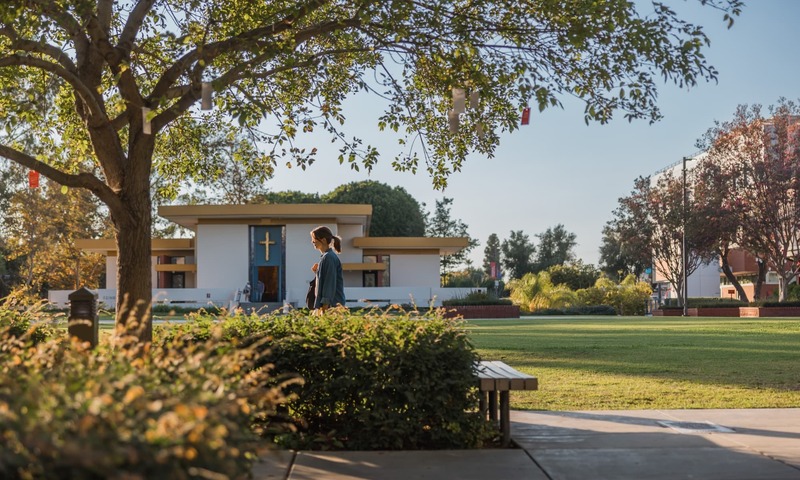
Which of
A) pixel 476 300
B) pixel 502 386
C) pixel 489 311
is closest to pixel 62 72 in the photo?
pixel 502 386

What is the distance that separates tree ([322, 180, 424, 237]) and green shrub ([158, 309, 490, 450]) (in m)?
57.0

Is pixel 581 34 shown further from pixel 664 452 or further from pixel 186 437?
pixel 186 437

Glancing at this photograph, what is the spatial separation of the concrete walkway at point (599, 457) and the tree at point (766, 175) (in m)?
37.5

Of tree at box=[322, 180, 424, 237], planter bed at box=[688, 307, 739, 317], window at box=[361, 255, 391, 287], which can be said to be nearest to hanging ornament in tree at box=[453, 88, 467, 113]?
planter bed at box=[688, 307, 739, 317]

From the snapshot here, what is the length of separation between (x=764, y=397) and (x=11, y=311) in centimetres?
909

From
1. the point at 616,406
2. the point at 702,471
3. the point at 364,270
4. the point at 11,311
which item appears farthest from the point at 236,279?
the point at 702,471

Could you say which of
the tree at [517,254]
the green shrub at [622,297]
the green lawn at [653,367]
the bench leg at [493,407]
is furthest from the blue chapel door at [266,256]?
the tree at [517,254]

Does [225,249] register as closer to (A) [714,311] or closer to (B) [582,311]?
(B) [582,311]

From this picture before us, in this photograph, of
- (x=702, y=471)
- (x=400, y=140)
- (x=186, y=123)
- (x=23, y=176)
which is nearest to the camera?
(x=702, y=471)

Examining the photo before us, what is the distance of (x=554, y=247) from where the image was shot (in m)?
83.2

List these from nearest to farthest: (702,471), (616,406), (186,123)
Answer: (702,471) → (616,406) → (186,123)

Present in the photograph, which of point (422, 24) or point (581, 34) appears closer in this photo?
point (581, 34)

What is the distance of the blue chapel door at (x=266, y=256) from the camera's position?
4091 cm

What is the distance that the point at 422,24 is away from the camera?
7184 millimetres
